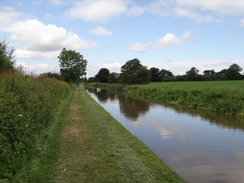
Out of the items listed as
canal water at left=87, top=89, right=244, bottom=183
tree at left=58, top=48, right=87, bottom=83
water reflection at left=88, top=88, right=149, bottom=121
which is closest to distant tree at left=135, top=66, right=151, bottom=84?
tree at left=58, top=48, right=87, bottom=83

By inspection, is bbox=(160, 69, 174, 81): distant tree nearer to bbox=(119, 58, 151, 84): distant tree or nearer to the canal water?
bbox=(119, 58, 151, 84): distant tree

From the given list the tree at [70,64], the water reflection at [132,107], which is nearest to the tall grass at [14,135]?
the water reflection at [132,107]

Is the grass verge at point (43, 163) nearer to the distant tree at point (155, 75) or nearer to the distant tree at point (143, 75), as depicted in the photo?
the distant tree at point (143, 75)

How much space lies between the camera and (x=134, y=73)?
62.6 metres

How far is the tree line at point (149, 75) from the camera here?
60369 mm

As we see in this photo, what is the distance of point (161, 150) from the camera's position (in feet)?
25.2

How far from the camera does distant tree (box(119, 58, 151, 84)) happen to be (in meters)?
59.6

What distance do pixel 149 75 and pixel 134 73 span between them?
4.83m

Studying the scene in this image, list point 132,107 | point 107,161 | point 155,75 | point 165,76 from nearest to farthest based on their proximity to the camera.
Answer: point 107,161, point 132,107, point 155,75, point 165,76

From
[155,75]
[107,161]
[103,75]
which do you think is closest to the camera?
[107,161]

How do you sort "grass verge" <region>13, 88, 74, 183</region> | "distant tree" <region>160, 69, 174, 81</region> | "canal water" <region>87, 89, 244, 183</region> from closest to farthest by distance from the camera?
"grass verge" <region>13, 88, 74, 183</region>, "canal water" <region>87, 89, 244, 183</region>, "distant tree" <region>160, 69, 174, 81</region>

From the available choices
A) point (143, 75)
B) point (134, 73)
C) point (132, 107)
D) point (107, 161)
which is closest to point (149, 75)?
point (143, 75)

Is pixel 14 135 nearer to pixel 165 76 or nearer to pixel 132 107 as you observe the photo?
pixel 132 107

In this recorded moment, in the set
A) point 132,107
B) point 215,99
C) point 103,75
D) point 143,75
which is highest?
point 103,75
